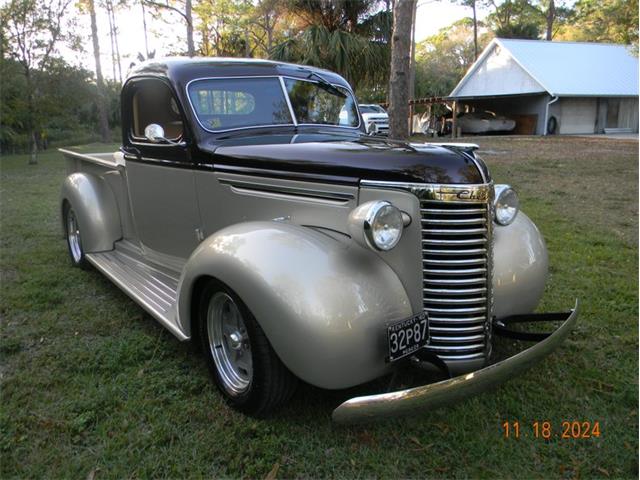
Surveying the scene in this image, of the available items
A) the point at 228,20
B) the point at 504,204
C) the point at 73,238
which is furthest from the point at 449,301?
the point at 228,20

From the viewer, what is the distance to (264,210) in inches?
114

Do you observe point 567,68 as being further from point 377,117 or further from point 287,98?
point 287,98

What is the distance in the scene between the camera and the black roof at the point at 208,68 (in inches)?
134

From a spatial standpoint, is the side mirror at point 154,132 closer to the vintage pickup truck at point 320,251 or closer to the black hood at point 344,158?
the vintage pickup truck at point 320,251

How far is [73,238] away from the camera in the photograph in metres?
5.11

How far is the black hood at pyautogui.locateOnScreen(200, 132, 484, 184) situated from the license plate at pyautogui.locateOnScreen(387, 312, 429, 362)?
628 millimetres

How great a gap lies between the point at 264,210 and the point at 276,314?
0.89 metres

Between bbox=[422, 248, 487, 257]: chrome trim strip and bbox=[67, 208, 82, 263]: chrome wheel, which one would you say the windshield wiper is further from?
bbox=[67, 208, 82, 263]: chrome wheel

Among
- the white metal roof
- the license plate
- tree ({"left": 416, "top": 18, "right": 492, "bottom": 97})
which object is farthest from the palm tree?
tree ({"left": 416, "top": 18, "right": 492, "bottom": 97})

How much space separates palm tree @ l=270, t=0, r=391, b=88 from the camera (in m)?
15.3

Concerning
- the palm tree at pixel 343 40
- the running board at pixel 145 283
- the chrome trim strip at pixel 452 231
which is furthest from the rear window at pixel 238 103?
the palm tree at pixel 343 40

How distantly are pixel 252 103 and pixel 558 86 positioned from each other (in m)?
23.3

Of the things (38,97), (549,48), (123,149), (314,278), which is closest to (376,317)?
(314,278)

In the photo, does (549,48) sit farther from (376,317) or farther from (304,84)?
(376,317)
